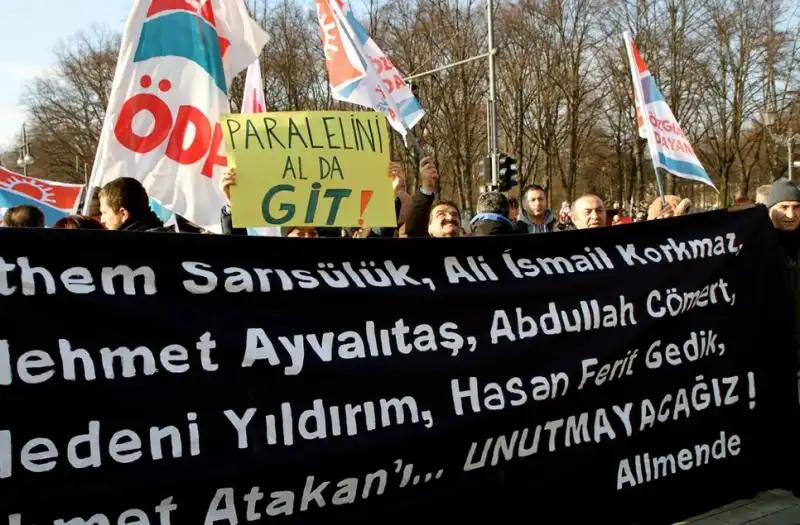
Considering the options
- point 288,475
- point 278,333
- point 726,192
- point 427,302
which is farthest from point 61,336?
point 726,192

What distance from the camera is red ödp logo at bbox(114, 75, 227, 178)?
13.9 feet

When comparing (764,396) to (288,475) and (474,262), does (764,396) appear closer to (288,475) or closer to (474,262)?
(474,262)

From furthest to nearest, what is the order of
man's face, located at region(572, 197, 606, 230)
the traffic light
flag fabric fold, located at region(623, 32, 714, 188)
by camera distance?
the traffic light, flag fabric fold, located at region(623, 32, 714, 188), man's face, located at region(572, 197, 606, 230)

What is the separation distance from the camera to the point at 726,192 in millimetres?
38750

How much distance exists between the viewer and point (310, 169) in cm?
407

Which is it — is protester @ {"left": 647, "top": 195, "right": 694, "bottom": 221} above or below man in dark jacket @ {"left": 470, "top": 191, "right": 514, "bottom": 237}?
above

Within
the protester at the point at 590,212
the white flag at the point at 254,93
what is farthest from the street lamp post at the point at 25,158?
the protester at the point at 590,212

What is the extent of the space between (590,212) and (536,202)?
6.77 feet

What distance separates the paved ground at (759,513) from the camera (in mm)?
3641

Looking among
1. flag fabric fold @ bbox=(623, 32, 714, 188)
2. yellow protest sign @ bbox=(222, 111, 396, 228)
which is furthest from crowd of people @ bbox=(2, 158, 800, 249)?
flag fabric fold @ bbox=(623, 32, 714, 188)

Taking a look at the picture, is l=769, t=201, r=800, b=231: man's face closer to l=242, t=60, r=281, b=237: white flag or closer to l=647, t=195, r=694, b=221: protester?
l=647, t=195, r=694, b=221: protester

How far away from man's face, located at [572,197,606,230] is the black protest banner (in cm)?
137

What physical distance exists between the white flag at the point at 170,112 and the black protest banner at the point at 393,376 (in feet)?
6.60

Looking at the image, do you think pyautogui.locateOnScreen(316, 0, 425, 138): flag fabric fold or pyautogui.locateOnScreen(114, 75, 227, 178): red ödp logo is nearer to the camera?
pyautogui.locateOnScreen(114, 75, 227, 178): red ödp logo
